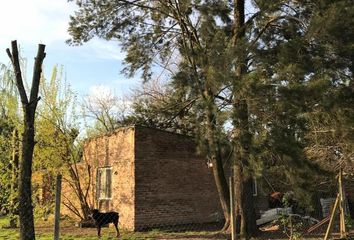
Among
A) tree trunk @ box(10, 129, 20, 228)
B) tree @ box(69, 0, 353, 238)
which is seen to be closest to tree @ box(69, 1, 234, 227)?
tree @ box(69, 0, 353, 238)

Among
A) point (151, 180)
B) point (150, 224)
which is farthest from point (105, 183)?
point (150, 224)

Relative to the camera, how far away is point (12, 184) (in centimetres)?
1867

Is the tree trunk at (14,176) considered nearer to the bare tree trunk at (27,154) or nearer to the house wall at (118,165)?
the house wall at (118,165)

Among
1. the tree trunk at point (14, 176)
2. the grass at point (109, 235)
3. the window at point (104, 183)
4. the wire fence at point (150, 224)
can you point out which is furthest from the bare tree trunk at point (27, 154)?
the window at point (104, 183)

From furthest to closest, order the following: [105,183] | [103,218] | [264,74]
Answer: [105,183], [103,218], [264,74]

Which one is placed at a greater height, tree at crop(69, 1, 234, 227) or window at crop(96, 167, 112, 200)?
tree at crop(69, 1, 234, 227)

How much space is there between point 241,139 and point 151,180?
734 cm

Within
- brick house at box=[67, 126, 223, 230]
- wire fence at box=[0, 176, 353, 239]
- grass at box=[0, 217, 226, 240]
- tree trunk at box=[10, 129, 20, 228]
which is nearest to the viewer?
grass at box=[0, 217, 226, 240]

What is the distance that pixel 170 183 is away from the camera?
61.5ft

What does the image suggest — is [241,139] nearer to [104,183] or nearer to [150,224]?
[150,224]

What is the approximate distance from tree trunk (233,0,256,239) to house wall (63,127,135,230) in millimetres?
4751

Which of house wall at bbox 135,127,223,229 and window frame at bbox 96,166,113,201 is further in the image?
window frame at bbox 96,166,113,201

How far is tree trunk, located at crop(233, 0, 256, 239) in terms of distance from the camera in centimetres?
1095

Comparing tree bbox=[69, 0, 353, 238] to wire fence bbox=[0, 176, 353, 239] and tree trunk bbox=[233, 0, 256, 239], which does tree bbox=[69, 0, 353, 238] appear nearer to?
tree trunk bbox=[233, 0, 256, 239]
